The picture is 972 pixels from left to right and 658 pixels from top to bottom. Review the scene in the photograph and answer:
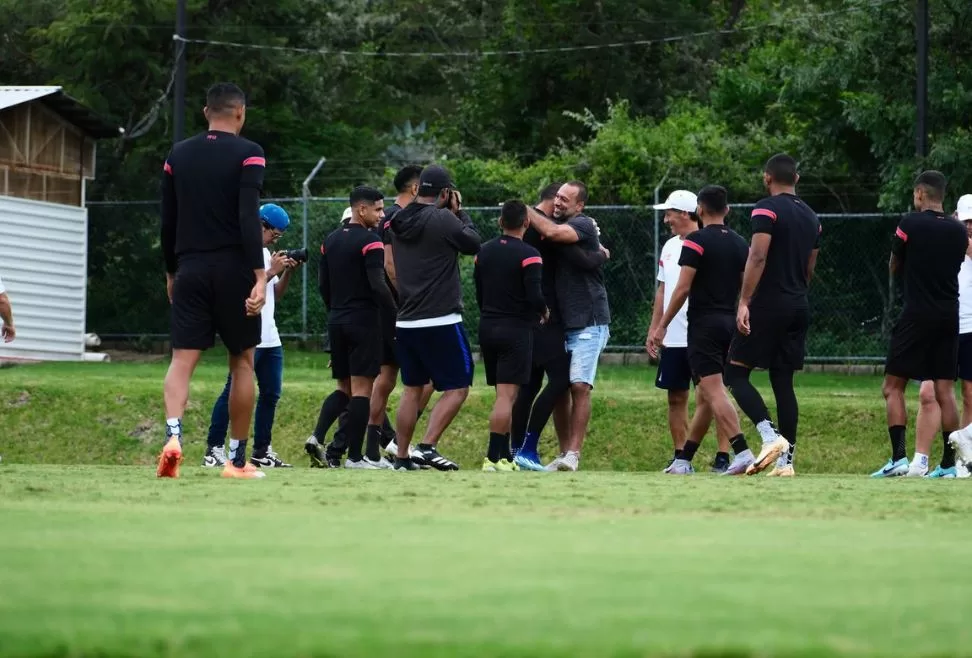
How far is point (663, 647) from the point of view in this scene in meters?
4.15

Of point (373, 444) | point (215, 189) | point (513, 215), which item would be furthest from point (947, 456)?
point (215, 189)

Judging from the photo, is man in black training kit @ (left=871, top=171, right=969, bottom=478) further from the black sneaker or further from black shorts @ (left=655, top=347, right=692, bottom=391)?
the black sneaker

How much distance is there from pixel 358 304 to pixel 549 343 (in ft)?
5.20

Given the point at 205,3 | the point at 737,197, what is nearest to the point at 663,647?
the point at 737,197

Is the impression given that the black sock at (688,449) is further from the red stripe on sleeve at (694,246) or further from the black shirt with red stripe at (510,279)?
the red stripe on sleeve at (694,246)

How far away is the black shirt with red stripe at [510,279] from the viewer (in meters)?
13.7

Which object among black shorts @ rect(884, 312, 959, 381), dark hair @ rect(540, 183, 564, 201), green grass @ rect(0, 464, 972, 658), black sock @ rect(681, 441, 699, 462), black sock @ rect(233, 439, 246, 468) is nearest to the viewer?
green grass @ rect(0, 464, 972, 658)

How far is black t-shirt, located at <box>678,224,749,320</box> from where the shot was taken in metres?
13.2

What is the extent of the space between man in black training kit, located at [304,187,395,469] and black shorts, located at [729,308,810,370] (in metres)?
2.64

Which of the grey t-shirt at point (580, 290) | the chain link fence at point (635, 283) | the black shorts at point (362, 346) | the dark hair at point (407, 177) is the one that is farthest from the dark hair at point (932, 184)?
the chain link fence at point (635, 283)

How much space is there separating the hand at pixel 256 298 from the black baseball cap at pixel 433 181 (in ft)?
10.6

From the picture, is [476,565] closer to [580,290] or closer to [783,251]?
[783,251]

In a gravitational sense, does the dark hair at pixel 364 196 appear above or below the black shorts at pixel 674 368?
above

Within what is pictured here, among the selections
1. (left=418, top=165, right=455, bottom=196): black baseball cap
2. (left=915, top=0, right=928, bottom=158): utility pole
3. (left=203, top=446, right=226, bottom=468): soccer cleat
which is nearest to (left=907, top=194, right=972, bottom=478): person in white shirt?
(left=418, top=165, right=455, bottom=196): black baseball cap
